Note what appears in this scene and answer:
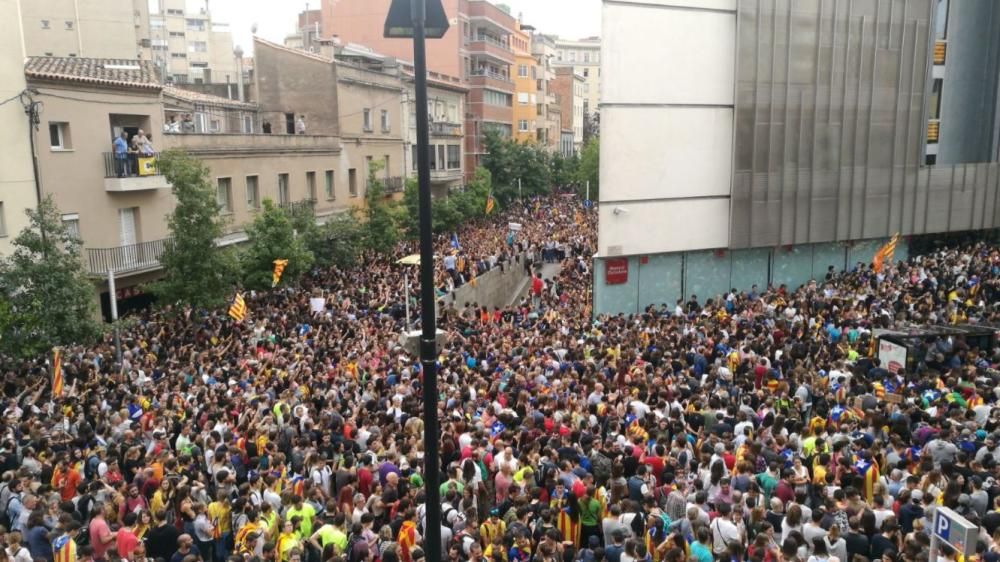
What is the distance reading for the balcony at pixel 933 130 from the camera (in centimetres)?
2983

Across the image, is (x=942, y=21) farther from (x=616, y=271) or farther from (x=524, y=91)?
(x=524, y=91)

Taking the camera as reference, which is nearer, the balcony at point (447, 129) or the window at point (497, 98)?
the balcony at point (447, 129)

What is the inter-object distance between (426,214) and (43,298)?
14.9 meters

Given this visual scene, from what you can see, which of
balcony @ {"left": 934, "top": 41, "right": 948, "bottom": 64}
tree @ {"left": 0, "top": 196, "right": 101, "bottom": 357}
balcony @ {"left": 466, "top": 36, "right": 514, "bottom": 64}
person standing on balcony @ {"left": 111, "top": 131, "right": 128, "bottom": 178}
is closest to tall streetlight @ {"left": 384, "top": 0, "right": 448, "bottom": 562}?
tree @ {"left": 0, "top": 196, "right": 101, "bottom": 357}

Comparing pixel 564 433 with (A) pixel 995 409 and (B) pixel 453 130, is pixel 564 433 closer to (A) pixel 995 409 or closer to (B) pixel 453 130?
(A) pixel 995 409

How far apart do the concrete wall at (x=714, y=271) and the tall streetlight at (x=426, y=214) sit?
20.3 metres

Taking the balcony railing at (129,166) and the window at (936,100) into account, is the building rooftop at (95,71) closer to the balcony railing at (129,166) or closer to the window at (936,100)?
the balcony railing at (129,166)

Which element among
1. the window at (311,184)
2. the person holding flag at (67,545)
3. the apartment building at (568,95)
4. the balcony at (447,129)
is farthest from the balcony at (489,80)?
the person holding flag at (67,545)

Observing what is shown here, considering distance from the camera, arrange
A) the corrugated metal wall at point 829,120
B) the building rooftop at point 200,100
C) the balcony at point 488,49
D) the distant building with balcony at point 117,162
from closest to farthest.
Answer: the distant building with balcony at point 117,162
the corrugated metal wall at point 829,120
the building rooftop at point 200,100
the balcony at point 488,49

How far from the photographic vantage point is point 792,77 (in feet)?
87.8

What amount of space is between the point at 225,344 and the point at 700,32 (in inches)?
669

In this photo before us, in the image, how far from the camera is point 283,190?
3588cm

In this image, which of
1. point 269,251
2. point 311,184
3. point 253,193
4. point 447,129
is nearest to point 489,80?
point 447,129

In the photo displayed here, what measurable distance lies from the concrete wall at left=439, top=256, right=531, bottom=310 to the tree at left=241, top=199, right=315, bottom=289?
5.07 metres
